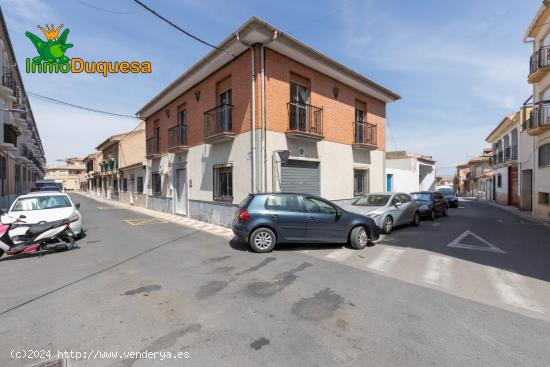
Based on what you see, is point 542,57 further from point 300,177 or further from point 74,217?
point 74,217

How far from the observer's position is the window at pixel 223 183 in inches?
407

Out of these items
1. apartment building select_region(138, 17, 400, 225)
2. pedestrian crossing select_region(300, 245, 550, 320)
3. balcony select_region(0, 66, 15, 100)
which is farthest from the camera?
balcony select_region(0, 66, 15, 100)

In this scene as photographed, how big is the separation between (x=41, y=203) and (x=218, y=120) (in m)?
6.35

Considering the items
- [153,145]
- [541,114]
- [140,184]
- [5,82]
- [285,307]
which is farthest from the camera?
[140,184]

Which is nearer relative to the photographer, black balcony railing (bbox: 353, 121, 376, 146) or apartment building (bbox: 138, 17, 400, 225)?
apartment building (bbox: 138, 17, 400, 225)

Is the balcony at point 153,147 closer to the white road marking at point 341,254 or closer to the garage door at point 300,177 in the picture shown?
the garage door at point 300,177

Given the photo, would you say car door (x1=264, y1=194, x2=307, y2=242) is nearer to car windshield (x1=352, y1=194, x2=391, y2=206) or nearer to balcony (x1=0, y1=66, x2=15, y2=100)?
car windshield (x1=352, y1=194, x2=391, y2=206)

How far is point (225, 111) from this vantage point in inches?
404

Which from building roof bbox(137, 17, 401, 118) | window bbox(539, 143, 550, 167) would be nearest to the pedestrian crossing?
building roof bbox(137, 17, 401, 118)

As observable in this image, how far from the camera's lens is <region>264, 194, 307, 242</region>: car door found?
6621 millimetres

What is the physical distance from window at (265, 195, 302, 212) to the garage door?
104 inches

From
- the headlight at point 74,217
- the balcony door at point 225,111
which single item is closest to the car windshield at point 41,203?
the headlight at point 74,217

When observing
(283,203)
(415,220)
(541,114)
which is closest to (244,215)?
(283,203)

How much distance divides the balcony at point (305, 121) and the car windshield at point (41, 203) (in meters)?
7.73
